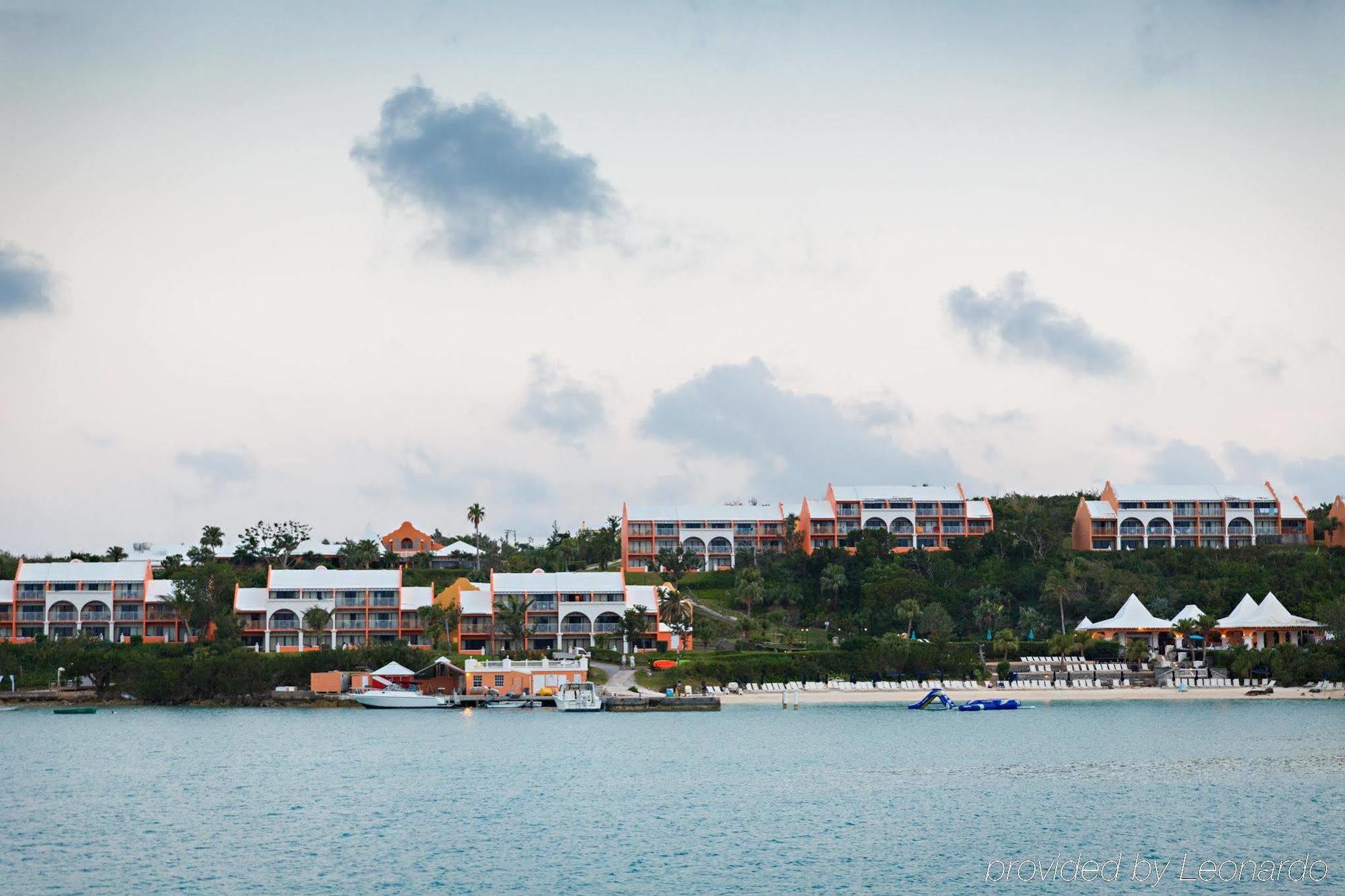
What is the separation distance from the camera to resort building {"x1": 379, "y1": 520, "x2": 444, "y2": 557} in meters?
130

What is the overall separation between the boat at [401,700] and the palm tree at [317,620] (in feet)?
44.7

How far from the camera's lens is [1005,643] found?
89000 mm

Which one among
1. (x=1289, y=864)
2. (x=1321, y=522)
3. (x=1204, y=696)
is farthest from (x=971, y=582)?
(x=1289, y=864)

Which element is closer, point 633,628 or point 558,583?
point 633,628

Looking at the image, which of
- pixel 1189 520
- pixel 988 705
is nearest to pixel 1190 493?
pixel 1189 520

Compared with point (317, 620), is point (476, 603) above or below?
above

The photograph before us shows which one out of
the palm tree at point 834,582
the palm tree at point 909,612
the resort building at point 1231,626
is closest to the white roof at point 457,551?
the palm tree at point 834,582

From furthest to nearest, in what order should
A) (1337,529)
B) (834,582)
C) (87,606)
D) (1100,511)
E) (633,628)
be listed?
(1100,511)
(1337,529)
(834,582)
(87,606)
(633,628)

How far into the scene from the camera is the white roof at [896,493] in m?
119

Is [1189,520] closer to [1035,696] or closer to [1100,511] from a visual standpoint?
[1100,511]

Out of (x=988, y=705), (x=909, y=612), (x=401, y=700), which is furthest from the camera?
(x=909, y=612)

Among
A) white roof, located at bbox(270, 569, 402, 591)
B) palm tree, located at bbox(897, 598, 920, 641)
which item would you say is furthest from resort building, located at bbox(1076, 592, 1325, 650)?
white roof, located at bbox(270, 569, 402, 591)

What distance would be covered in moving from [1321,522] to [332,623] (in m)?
78.9

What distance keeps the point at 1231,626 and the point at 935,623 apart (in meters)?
18.5
